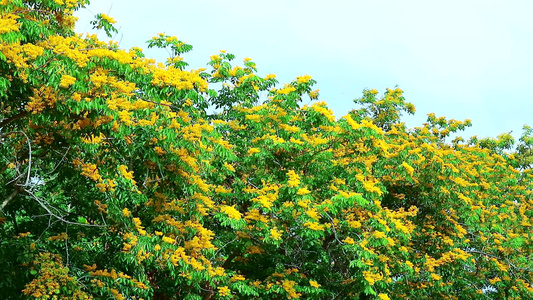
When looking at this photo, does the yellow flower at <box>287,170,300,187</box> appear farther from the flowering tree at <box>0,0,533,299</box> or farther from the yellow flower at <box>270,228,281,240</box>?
the yellow flower at <box>270,228,281,240</box>

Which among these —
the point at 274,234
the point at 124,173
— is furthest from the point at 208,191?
the point at 124,173

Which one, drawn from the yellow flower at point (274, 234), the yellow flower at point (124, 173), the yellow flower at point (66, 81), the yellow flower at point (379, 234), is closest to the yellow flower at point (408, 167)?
the yellow flower at point (379, 234)

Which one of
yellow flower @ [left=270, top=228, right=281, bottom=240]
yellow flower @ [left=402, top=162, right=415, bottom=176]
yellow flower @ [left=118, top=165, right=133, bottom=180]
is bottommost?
yellow flower @ [left=118, top=165, right=133, bottom=180]

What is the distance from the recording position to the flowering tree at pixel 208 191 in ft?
19.1

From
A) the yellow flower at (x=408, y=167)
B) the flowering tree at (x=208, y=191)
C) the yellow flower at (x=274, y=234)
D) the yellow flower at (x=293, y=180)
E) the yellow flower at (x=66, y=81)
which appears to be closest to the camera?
the yellow flower at (x=66, y=81)

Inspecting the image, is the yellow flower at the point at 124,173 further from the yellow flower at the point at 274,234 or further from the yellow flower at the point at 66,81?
the yellow flower at the point at 274,234

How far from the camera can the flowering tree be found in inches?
230

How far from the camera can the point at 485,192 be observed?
1167 centimetres

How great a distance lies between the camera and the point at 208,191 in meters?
7.34

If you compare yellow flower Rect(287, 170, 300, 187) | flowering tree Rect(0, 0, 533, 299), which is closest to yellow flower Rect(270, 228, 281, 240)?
flowering tree Rect(0, 0, 533, 299)

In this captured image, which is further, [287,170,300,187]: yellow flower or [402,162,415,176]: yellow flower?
[402,162,415,176]: yellow flower

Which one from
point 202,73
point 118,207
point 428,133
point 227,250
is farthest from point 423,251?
point 118,207

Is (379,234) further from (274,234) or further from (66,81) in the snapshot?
(66,81)

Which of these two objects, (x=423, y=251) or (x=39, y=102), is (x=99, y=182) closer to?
(x=39, y=102)
